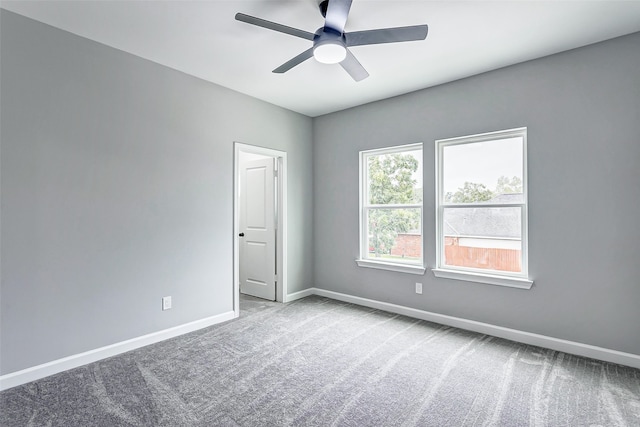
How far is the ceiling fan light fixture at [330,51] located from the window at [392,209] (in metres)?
1.89

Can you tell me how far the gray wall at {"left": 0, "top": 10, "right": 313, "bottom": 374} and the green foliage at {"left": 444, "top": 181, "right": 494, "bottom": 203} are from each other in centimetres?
255

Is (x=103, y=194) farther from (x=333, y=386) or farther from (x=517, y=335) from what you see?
(x=517, y=335)

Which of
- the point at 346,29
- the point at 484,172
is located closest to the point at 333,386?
the point at 484,172

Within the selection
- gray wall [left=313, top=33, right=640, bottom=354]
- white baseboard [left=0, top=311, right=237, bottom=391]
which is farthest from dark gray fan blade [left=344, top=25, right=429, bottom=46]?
white baseboard [left=0, top=311, right=237, bottom=391]

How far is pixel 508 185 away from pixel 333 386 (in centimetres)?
254

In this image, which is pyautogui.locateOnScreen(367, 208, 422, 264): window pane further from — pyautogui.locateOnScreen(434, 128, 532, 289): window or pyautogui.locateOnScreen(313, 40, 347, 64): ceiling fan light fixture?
pyautogui.locateOnScreen(313, 40, 347, 64): ceiling fan light fixture

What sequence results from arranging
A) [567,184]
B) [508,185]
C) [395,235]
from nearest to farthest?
[567,184] → [508,185] → [395,235]

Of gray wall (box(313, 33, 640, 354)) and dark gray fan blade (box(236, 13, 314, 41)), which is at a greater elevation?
dark gray fan blade (box(236, 13, 314, 41))

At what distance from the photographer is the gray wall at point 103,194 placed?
2.38 metres

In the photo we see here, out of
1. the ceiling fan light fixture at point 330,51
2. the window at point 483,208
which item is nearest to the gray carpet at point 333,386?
the window at point 483,208

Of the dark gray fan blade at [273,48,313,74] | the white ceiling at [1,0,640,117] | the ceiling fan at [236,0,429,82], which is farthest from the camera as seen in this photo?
the dark gray fan blade at [273,48,313,74]

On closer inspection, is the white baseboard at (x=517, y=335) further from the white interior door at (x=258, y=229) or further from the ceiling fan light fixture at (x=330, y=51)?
the ceiling fan light fixture at (x=330, y=51)

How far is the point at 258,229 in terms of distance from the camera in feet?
15.6

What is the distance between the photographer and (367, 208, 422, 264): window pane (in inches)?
155
